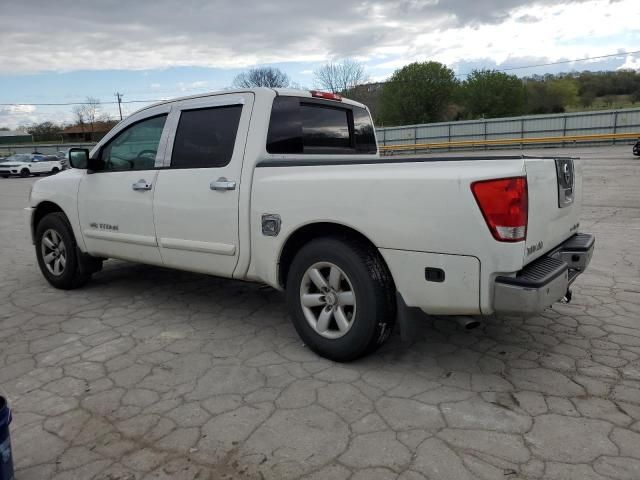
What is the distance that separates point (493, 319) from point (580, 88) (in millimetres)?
77163

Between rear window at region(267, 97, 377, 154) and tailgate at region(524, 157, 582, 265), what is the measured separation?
1759mm

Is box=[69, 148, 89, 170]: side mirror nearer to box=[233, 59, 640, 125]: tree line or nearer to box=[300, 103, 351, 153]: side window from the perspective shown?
box=[300, 103, 351, 153]: side window

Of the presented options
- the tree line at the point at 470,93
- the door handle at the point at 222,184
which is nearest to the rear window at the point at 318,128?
the door handle at the point at 222,184

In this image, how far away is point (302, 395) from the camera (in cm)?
296

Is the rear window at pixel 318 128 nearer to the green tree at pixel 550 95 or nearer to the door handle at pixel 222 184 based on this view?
the door handle at pixel 222 184

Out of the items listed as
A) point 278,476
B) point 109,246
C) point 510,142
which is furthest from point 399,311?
point 510,142

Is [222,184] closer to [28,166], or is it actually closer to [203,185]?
[203,185]

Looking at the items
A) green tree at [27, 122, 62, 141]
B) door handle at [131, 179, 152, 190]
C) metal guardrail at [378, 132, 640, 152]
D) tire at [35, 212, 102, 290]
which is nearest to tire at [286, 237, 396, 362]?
door handle at [131, 179, 152, 190]

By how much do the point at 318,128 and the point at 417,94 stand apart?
6517 cm

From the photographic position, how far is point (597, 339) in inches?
143

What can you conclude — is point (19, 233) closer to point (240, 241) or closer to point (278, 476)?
point (240, 241)

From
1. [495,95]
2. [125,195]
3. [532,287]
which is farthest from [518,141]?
[532,287]

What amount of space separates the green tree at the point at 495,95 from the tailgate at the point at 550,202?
208ft

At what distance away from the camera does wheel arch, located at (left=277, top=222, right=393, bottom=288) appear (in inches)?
125
